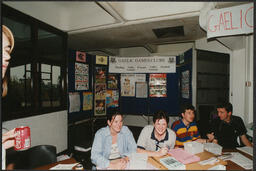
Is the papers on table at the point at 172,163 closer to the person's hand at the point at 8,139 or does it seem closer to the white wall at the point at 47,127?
the person's hand at the point at 8,139

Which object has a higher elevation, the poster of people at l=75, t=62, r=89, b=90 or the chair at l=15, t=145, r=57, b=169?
the poster of people at l=75, t=62, r=89, b=90

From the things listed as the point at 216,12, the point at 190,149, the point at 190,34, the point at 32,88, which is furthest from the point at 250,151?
the point at 32,88

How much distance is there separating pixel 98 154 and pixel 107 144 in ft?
0.63

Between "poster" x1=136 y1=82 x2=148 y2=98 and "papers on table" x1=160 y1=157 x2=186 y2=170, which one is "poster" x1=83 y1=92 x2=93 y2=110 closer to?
"poster" x1=136 y1=82 x2=148 y2=98

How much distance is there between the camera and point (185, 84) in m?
3.32

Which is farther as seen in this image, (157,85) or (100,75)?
(157,85)

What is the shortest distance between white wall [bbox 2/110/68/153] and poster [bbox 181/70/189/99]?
2.62 metres

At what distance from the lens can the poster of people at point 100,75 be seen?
11.2 ft

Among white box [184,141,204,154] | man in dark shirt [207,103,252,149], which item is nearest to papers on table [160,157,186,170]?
white box [184,141,204,154]

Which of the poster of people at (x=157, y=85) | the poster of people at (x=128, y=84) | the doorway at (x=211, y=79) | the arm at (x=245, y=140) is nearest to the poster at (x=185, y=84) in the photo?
the poster of people at (x=157, y=85)

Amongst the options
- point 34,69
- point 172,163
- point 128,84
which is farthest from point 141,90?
point 172,163

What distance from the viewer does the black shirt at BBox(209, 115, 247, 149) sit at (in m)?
1.84

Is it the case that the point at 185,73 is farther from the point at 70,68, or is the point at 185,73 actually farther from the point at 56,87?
the point at 56,87

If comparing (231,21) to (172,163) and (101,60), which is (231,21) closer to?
(172,163)
